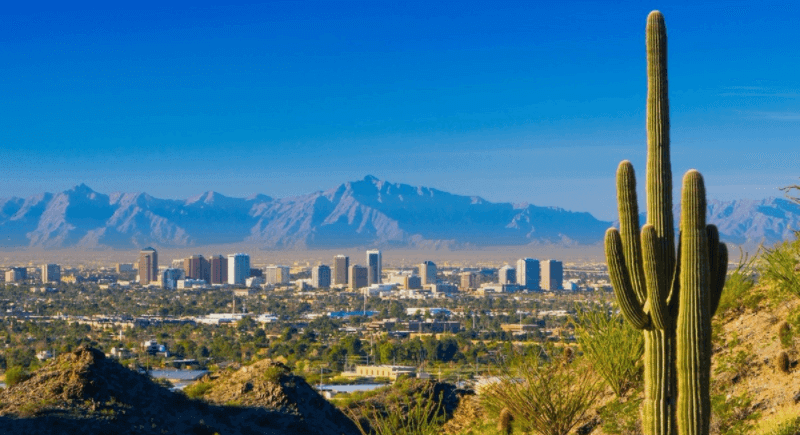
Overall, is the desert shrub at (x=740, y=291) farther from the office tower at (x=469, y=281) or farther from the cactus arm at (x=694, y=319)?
the office tower at (x=469, y=281)

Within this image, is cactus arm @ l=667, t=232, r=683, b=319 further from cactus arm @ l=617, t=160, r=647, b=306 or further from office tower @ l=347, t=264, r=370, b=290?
office tower @ l=347, t=264, r=370, b=290

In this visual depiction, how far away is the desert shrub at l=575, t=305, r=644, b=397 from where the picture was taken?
14.9m

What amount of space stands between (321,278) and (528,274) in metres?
41.0

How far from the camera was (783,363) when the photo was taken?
1434cm

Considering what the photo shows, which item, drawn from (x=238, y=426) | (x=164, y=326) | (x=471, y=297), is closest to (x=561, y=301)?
(x=471, y=297)

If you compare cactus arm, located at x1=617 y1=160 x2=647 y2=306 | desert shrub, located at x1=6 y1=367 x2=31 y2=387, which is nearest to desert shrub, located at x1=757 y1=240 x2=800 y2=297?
cactus arm, located at x1=617 y1=160 x2=647 y2=306

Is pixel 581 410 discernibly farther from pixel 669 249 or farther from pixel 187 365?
pixel 187 365

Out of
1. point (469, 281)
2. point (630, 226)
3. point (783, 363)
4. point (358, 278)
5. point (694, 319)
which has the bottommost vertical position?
point (469, 281)

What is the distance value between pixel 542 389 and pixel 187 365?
49909 millimetres

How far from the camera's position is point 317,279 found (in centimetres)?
19388

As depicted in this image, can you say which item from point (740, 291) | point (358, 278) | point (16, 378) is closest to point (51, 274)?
point (358, 278)

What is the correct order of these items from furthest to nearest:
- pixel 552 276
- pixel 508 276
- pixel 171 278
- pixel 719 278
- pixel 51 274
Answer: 1. pixel 508 276
2. pixel 51 274
3. pixel 171 278
4. pixel 552 276
5. pixel 719 278

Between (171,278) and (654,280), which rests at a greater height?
(654,280)

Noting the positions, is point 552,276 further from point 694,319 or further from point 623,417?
point 694,319
